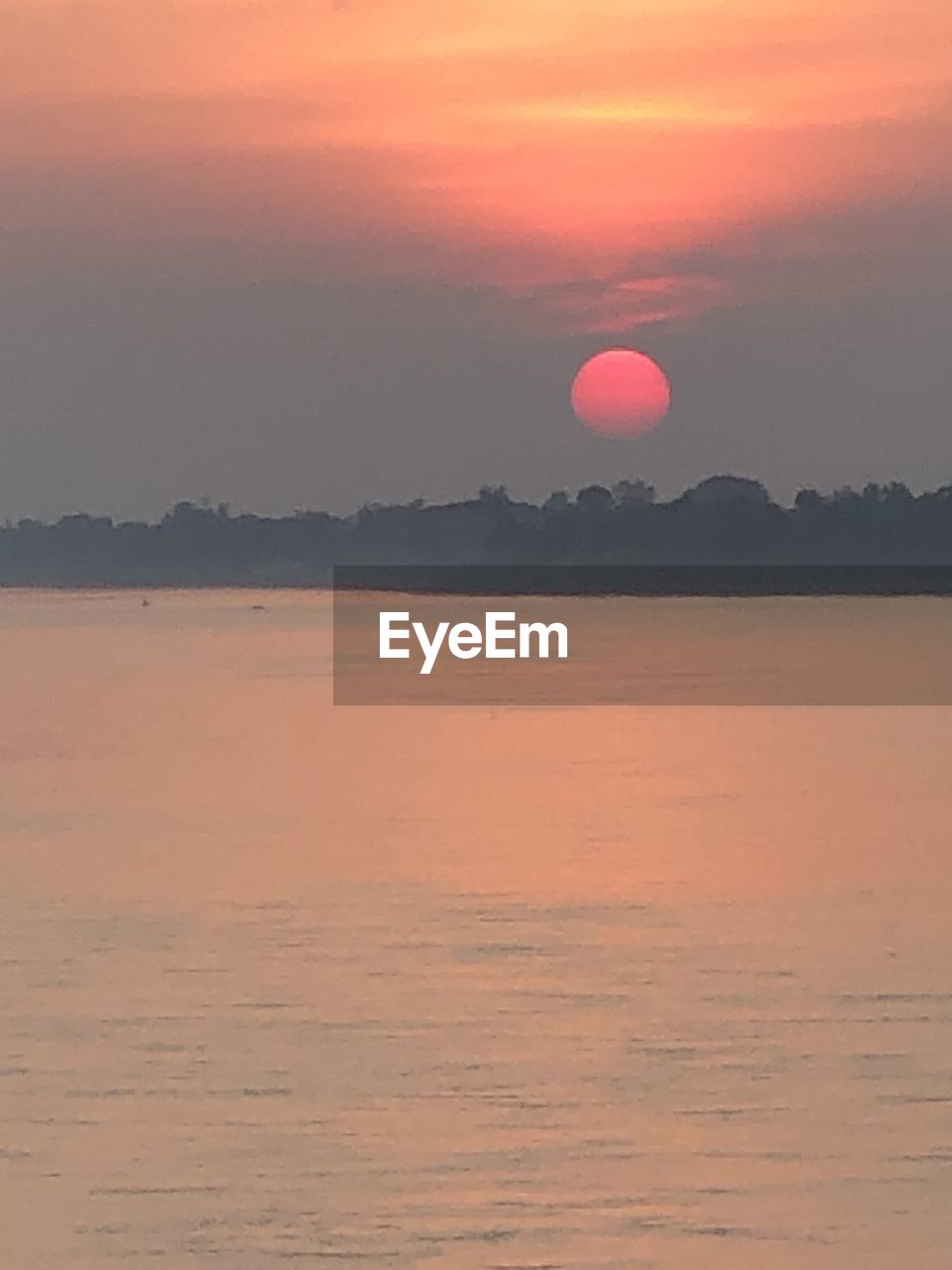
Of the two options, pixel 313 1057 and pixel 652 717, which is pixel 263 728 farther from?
pixel 313 1057

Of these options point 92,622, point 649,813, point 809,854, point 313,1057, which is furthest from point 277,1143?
point 92,622

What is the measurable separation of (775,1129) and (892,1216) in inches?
48.8

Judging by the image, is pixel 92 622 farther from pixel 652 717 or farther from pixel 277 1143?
pixel 277 1143

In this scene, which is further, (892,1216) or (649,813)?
(649,813)

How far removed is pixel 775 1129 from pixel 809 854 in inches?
405

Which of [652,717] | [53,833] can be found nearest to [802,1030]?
[53,833]

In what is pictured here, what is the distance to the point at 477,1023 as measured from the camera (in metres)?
14.5

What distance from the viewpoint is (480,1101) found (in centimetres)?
1267

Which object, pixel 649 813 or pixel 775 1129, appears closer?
pixel 775 1129

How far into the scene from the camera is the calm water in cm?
1085

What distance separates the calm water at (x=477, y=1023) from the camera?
35.6 feet

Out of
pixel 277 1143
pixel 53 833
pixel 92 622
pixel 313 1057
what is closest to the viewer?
pixel 277 1143

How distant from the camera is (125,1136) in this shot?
38.9ft

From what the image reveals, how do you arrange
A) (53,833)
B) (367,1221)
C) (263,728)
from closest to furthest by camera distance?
Answer: 1. (367,1221)
2. (53,833)
3. (263,728)
